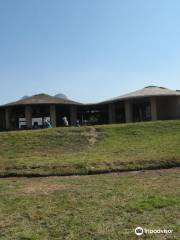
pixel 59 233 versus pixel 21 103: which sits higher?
pixel 21 103

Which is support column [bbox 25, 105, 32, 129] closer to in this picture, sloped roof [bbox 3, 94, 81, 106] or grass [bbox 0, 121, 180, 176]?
sloped roof [bbox 3, 94, 81, 106]

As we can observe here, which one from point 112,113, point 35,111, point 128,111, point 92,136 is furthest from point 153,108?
point 92,136

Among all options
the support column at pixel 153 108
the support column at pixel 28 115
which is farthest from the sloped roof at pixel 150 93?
the support column at pixel 28 115

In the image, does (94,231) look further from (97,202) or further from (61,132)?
(61,132)

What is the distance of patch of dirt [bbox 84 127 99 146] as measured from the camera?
2040 cm

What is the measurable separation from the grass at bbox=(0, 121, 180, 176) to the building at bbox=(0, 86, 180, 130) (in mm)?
13528

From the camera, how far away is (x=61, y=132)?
22.1 m

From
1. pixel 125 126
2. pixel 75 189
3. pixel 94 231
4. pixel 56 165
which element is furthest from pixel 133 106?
pixel 94 231

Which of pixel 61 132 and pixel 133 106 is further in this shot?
pixel 133 106

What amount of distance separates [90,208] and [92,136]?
13497mm

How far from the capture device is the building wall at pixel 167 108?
3822 centimetres

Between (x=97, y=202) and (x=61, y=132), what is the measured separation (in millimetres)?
13946

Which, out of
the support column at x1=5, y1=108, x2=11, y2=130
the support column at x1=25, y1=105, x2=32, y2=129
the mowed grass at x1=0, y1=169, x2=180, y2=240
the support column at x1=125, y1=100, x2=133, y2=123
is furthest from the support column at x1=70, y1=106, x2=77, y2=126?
the mowed grass at x1=0, y1=169, x2=180, y2=240

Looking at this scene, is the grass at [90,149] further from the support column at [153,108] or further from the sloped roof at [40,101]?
the sloped roof at [40,101]
